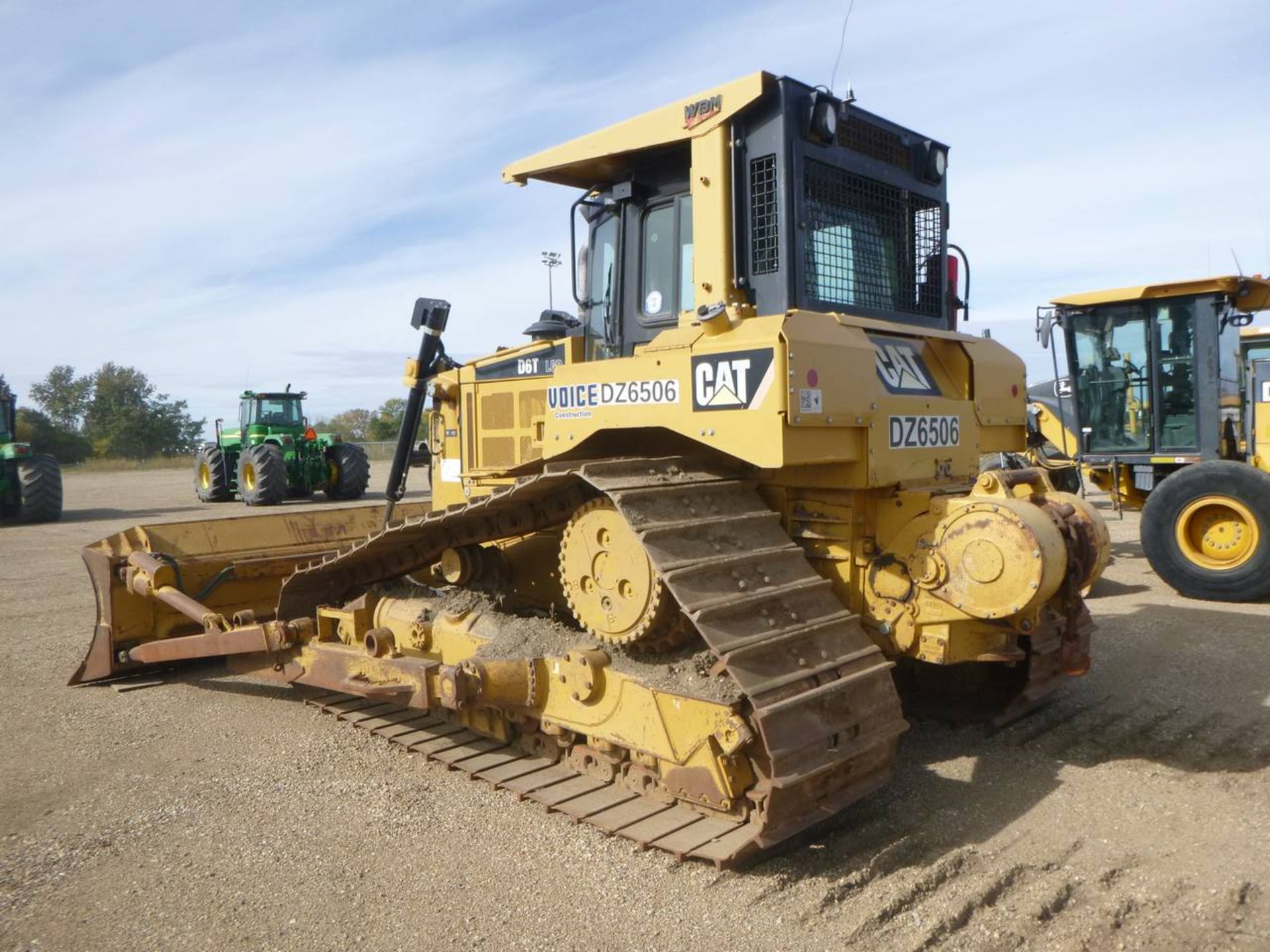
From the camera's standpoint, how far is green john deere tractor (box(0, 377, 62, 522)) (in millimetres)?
18078

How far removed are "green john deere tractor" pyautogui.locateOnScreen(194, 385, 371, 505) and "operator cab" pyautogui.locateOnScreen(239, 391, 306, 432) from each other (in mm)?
15

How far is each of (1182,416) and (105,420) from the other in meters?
63.7

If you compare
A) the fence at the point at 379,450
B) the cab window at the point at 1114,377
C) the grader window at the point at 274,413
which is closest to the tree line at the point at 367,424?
the fence at the point at 379,450

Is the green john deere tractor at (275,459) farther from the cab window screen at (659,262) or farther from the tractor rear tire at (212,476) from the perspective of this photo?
the cab window screen at (659,262)

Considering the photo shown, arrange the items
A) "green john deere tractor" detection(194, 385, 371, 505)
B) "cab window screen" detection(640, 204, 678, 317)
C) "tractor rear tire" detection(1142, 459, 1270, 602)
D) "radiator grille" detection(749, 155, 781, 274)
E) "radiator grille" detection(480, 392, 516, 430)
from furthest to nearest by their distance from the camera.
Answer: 1. "green john deere tractor" detection(194, 385, 371, 505)
2. "tractor rear tire" detection(1142, 459, 1270, 602)
3. "radiator grille" detection(480, 392, 516, 430)
4. "cab window screen" detection(640, 204, 678, 317)
5. "radiator grille" detection(749, 155, 781, 274)

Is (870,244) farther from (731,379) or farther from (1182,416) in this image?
(1182,416)

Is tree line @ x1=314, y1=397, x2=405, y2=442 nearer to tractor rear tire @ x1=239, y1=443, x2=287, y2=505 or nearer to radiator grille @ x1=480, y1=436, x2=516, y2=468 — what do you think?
tractor rear tire @ x1=239, y1=443, x2=287, y2=505

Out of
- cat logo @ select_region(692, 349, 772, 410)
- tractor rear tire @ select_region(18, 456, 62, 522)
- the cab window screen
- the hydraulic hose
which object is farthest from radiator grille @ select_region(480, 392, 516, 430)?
tractor rear tire @ select_region(18, 456, 62, 522)

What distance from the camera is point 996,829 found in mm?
3918

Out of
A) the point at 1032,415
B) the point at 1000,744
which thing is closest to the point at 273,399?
the point at 1032,415

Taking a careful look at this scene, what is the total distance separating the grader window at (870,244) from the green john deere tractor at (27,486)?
1789cm

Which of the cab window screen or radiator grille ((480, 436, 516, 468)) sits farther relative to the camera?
radiator grille ((480, 436, 516, 468))

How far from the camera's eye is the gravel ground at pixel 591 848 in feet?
10.7

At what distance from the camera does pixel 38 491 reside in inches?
712
